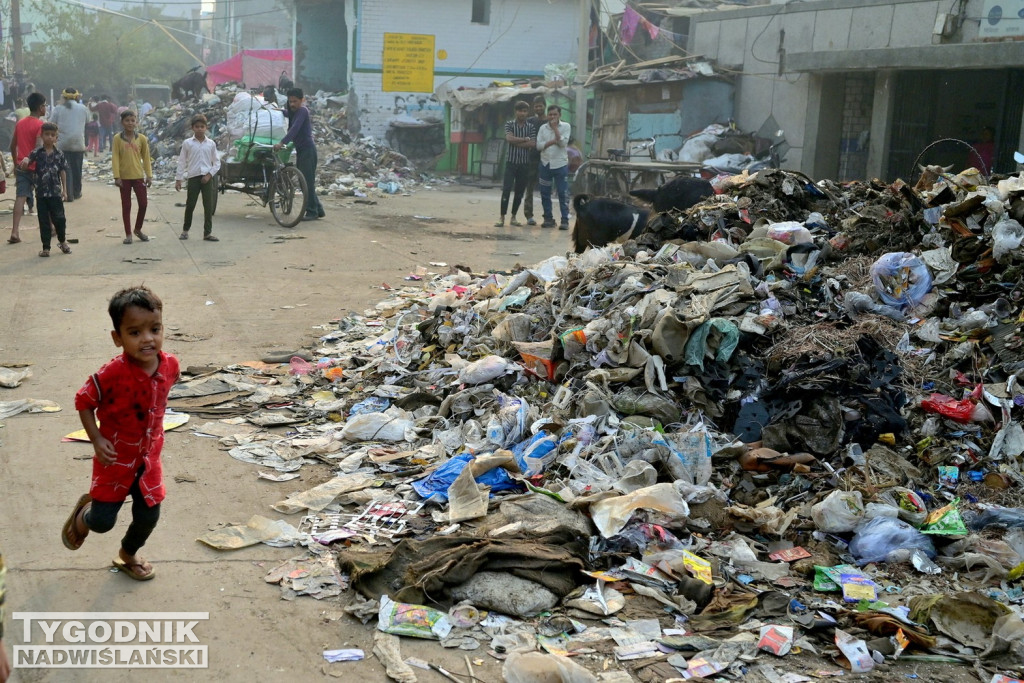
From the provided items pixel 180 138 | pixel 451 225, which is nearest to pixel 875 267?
pixel 451 225

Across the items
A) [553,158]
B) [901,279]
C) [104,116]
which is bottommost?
[901,279]

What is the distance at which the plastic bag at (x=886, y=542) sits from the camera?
382 cm

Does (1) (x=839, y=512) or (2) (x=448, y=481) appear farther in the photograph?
(2) (x=448, y=481)

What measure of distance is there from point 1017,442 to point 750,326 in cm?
141

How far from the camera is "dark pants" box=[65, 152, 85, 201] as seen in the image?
591 inches

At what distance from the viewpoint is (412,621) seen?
10.8 ft

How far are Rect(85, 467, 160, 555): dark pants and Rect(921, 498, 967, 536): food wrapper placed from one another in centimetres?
309

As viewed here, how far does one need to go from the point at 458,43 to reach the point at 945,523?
25044 mm

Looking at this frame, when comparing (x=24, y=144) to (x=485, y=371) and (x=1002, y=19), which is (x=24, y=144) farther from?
(x=1002, y=19)

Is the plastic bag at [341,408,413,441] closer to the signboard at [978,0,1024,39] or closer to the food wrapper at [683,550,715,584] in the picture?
the food wrapper at [683,550,715,584]

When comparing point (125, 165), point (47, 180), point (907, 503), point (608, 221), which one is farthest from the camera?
point (125, 165)

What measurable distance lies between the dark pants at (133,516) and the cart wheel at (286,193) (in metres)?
9.43

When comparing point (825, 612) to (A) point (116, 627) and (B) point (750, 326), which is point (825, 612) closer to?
(B) point (750, 326)

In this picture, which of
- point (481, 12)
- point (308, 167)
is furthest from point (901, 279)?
Result: point (481, 12)
